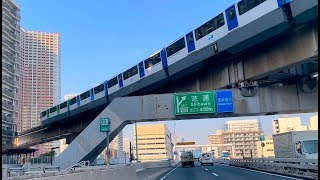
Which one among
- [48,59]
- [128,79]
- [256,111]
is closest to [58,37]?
[48,59]

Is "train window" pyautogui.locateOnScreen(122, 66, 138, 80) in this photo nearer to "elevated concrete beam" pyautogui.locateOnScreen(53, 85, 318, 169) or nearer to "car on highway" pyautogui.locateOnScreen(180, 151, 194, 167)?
"elevated concrete beam" pyautogui.locateOnScreen(53, 85, 318, 169)

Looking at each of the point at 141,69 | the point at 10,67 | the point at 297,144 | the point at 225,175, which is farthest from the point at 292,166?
the point at 10,67

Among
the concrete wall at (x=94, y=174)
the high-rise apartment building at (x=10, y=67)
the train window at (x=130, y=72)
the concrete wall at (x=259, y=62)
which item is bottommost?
the concrete wall at (x=94, y=174)

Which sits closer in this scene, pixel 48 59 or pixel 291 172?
pixel 291 172

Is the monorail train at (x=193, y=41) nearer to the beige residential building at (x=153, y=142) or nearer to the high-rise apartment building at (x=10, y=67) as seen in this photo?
the high-rise apartment building at (x=10, y=67)

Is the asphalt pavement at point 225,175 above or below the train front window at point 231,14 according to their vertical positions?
below

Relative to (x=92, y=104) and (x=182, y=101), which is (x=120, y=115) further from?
(x=92, y=104)

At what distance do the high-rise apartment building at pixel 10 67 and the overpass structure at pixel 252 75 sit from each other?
201ft

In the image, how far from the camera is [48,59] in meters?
153

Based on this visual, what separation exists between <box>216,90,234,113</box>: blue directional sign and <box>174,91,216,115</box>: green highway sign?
563mm

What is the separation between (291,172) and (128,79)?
727 inches

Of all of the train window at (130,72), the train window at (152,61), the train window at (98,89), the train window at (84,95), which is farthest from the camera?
the train window at (84,95)

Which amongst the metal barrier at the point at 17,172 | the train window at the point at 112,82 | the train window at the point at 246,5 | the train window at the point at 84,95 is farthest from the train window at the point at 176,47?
the metal barrier at the point at 17,172

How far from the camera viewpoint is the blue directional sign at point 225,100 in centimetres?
2912
